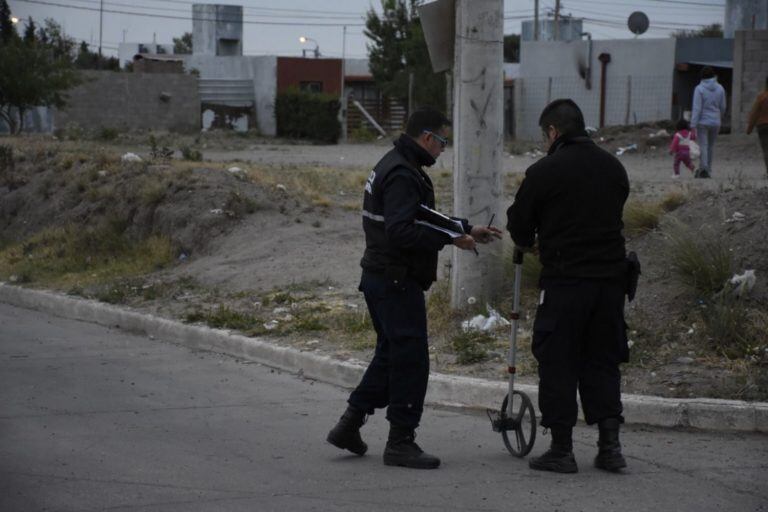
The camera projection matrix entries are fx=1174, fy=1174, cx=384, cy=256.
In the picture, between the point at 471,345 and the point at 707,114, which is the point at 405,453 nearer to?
the point at 471,345

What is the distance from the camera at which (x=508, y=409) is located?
6605 millimetres

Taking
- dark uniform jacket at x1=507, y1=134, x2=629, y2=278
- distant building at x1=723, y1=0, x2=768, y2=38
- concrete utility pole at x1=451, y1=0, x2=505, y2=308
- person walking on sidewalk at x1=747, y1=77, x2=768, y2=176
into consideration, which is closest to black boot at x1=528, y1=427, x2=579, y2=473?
dark uniform jacket at x1=507, y1=134, x2=629, y2=278

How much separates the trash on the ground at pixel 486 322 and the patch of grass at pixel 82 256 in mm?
5428

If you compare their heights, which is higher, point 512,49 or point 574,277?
point 512,49

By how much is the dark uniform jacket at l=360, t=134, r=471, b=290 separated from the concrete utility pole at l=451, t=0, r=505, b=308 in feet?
11.0

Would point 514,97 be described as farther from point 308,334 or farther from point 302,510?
point 302,510

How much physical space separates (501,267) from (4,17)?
30669 millimetres

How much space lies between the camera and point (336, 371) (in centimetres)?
897

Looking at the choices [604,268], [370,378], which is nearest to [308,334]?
[370,378]

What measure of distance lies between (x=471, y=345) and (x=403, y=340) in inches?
108

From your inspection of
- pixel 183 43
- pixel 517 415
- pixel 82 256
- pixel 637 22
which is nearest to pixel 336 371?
pixel 517 415

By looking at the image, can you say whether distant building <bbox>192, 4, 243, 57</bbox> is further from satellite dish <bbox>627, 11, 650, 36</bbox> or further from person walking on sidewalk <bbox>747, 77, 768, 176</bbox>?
person walking on sidewalk <bbox>747, 77, 768, 176</bbox>

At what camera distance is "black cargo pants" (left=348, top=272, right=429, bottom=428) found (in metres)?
6.23

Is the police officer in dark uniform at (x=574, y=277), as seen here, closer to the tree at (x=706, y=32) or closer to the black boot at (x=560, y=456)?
the black boot at (x=560, y=456)
